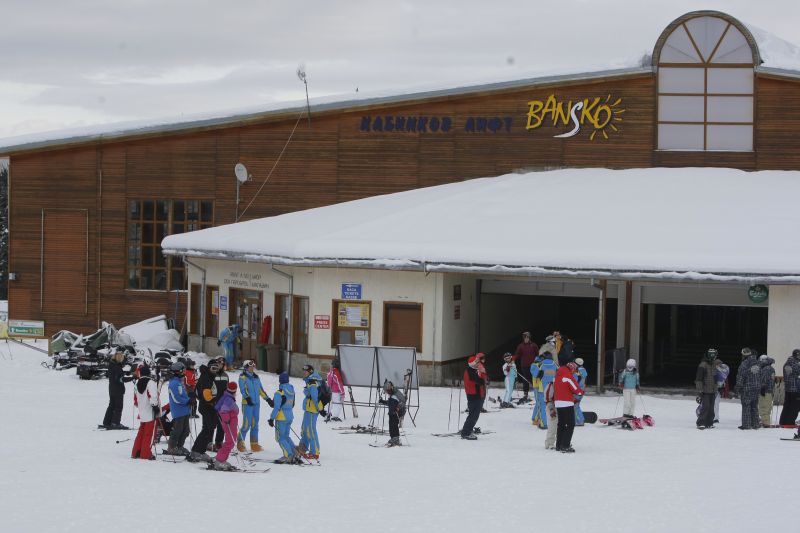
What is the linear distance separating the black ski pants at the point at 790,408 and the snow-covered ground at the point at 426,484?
0.94 m

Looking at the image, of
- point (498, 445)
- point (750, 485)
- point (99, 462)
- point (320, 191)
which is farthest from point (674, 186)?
point (99, 462)

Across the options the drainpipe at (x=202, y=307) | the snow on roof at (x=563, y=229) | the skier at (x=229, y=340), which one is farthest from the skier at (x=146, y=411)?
the drainpipe at (x=202, y=307)

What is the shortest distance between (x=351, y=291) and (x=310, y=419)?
1157 cm

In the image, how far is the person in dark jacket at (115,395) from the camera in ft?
71.6

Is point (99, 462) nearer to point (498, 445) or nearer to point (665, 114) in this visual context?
point (498, 445)

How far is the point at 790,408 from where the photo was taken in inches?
918

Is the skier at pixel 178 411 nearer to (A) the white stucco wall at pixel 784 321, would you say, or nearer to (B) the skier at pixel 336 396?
(B) the skier at pixel 336 396

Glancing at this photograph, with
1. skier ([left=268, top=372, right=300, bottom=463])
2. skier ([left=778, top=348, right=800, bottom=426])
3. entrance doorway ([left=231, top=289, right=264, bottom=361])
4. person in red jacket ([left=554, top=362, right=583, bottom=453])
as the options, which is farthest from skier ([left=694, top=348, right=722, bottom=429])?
entrance doorway ([left=231, top=289, right=264, bottom=361])

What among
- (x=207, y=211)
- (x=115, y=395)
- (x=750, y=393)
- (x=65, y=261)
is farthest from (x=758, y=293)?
(x=65, y=261)

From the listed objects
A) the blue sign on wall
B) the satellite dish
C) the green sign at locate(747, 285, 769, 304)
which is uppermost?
the satellite dish

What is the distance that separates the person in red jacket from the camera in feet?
66.5

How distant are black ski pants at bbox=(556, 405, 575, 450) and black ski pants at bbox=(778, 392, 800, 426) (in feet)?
17.8

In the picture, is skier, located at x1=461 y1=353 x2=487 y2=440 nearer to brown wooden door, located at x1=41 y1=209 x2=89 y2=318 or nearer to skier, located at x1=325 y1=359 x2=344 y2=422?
skier, located at x1=325 y1=359 x2=344 y2=422

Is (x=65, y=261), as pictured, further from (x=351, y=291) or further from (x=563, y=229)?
(x=563, y=229)
